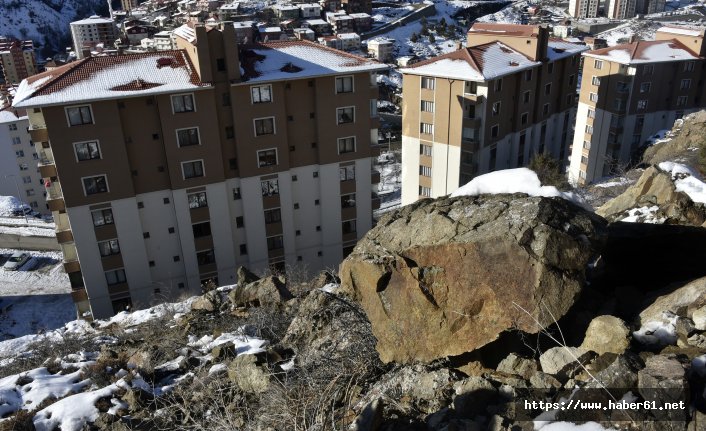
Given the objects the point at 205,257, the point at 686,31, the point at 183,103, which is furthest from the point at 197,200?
the point at 686,31

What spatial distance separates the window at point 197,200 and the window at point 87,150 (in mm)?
5210

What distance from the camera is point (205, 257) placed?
1199 inches

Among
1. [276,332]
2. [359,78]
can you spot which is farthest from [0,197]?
[276,332]

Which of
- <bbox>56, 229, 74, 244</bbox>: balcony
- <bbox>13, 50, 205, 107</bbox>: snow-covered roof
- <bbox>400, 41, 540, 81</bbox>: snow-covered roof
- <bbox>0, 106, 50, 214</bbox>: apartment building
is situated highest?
<bbox>13, 50, 205, 107</bbox>: snow-covered roof

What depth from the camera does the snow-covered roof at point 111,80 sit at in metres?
24.3

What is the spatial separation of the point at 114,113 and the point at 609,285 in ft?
80.1

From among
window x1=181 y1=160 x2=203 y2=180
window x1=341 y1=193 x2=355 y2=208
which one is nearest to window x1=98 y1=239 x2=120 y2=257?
window x1=181 y1=160 x2=203 y2=180

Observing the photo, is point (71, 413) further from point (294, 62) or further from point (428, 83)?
point (428, 83)

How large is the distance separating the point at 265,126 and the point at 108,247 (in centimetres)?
1114

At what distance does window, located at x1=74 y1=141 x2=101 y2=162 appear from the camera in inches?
1006

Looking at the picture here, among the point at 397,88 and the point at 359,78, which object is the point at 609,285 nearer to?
the point at 359,78

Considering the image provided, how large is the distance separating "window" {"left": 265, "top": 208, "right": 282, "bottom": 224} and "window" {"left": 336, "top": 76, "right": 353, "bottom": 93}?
8.36 m

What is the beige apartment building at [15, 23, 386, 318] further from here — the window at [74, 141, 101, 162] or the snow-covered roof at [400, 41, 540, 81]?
the snow-covered roof at [400, 41, 540, 81]

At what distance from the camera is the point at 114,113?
83.9ft
